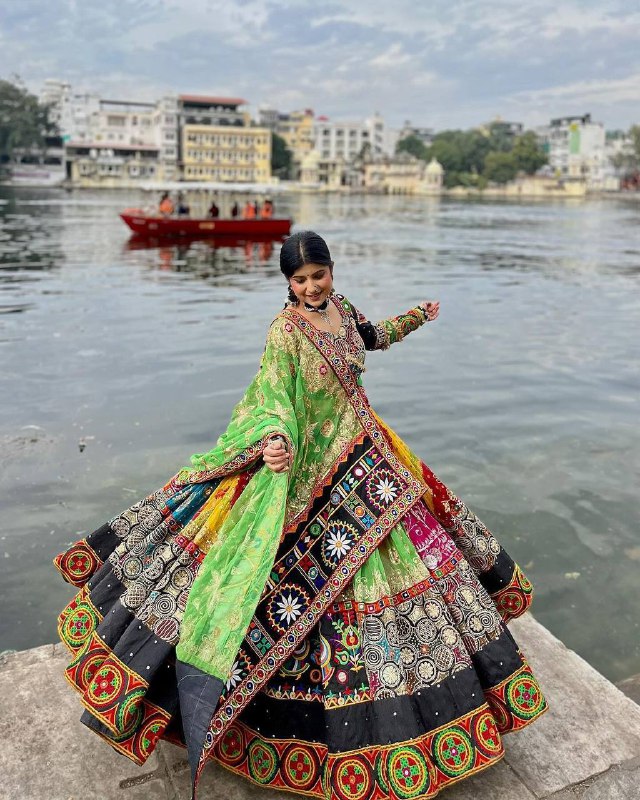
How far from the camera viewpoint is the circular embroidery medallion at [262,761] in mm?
2650

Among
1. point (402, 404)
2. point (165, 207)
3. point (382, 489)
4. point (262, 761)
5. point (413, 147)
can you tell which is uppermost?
point (413, 147)

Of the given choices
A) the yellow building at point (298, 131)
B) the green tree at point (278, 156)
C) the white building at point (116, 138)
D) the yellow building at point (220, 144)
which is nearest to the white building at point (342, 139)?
the yellow building at point (298, 131)

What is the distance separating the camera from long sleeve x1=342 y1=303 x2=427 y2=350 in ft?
10.7

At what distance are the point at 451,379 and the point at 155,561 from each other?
762 centimetres

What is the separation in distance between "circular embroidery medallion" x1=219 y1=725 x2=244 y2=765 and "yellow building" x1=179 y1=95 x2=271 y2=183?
106471 mm

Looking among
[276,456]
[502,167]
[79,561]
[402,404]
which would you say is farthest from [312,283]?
[502,167]

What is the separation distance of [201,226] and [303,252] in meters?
28.8

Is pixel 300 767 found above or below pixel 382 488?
below

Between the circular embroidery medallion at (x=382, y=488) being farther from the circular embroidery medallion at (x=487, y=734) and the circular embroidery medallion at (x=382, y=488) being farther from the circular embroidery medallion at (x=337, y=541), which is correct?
the circular embroidery medallion at (x=487, y=734)

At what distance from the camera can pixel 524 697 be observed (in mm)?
2713

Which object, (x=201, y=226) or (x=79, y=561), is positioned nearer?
(x=79, y=561)

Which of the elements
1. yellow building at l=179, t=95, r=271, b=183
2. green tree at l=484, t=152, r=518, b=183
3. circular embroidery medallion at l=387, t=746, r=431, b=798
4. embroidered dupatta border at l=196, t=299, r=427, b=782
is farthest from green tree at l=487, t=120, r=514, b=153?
circular embroidery medallion at l=387, t=746, r=431, b=798

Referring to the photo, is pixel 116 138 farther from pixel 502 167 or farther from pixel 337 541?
pixel 337 541

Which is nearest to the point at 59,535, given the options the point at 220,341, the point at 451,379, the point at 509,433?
the point at 509,433
